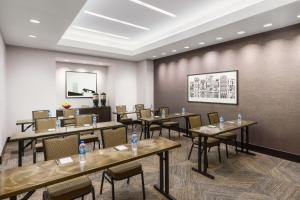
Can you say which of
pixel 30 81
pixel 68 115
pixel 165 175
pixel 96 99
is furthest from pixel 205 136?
pixel 30 81

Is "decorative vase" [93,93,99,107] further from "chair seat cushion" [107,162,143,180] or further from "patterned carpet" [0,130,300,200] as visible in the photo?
"chair seat cushion" [107,162,143,180]

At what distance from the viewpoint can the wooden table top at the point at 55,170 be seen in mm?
1436

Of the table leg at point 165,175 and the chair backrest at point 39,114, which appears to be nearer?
the table leg at point 165,175

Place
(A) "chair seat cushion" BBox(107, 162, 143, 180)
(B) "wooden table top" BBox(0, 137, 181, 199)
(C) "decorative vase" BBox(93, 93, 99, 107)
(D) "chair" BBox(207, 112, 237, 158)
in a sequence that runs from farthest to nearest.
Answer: (C) "decorative vase" BBox(93, 93, 99, 107) < (D) "chair" BBox(207, 112, 237, 158) < (A) "chair seat cushion" BBox(107, 162, 143, 180) < (B) "wooden table top" BBox(0, 137, 181, 199)

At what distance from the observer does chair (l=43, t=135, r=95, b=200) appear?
180cm

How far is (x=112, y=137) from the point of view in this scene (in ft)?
9.01

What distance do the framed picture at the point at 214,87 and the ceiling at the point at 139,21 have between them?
98cm

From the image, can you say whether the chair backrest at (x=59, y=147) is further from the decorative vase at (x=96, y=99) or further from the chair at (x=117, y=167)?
the decorative vase at (x=96, y=99)

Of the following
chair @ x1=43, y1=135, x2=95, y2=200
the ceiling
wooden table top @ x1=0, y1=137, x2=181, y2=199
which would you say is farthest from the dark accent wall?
chair @ x1=43, y1=135, x2=95, y2=200

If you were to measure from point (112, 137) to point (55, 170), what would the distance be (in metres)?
1.08

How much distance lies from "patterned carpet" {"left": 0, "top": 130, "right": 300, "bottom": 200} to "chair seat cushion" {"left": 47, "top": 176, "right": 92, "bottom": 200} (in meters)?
0.72

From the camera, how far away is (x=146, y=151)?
226 centimetres

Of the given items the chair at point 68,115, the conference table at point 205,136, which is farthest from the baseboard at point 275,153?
Result: the chair at point 68,115

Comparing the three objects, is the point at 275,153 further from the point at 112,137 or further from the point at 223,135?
the point at 112,137
